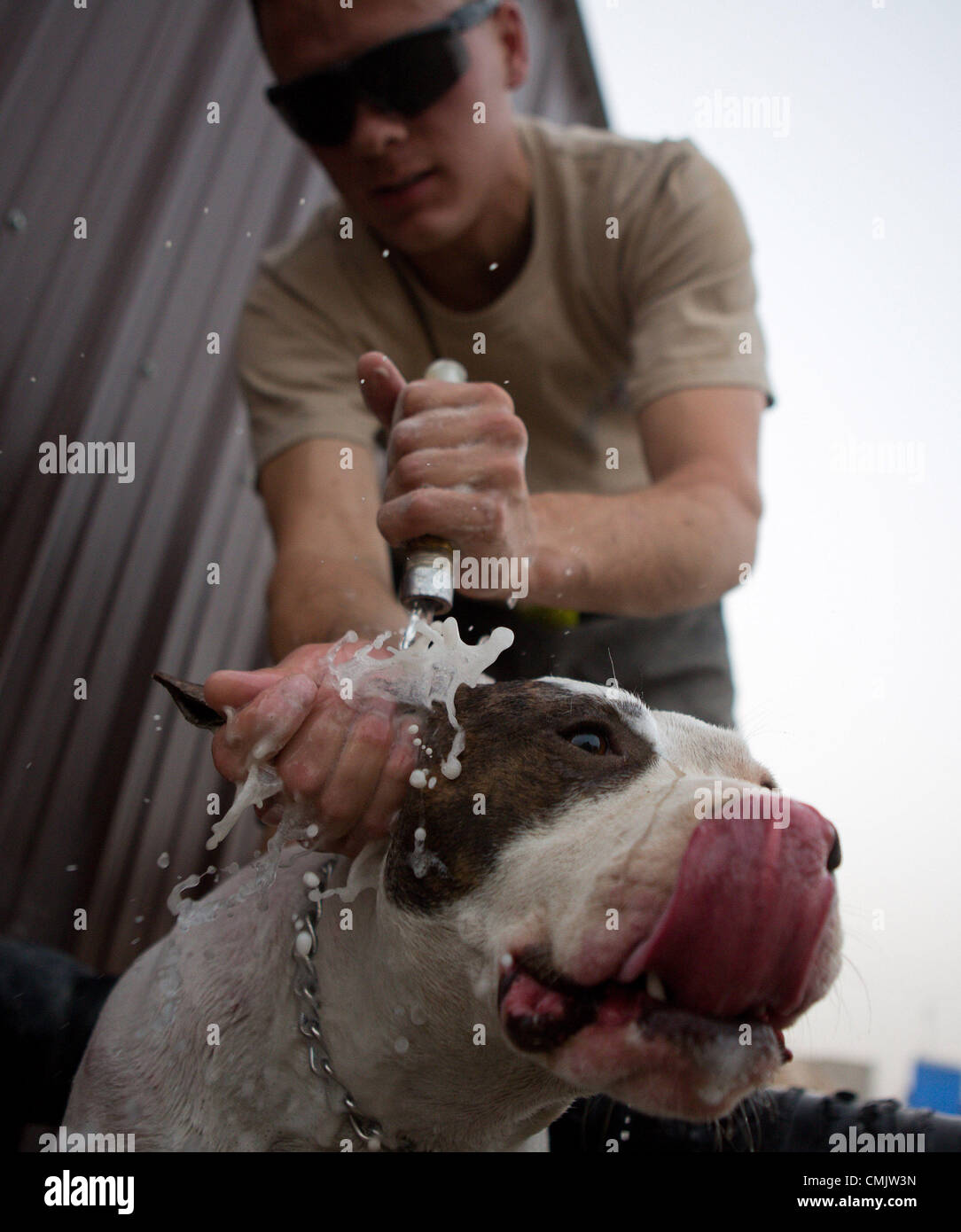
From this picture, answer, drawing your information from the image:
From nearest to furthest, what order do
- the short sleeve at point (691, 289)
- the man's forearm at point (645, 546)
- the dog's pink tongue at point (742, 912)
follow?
the dog's pink tongue at point (742, 912)
the man's forearm at point (645, 546)
the short sleeve at point (691, 289)

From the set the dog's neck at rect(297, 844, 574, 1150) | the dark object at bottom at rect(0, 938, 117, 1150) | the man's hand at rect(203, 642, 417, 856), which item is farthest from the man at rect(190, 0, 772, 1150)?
the dark object at bottom at rect(0, 938, 117, 1150)

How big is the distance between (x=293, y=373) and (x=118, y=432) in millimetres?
408

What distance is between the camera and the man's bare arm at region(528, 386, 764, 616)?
1132 mm

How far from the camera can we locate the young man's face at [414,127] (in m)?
1.32

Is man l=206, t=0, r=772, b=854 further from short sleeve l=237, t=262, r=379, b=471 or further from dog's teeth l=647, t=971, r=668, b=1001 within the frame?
dog's teeth l=647, t=971, r=668, b=1001

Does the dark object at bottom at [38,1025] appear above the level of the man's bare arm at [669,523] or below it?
below

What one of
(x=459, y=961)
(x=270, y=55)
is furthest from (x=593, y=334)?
(x=459, y=961)

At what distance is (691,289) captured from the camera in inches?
59.4

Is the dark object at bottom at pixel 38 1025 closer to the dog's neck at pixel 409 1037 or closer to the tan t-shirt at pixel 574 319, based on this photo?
the dog's neck at pixel 409 1037

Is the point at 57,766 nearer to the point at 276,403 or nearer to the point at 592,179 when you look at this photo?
the point at 276,403

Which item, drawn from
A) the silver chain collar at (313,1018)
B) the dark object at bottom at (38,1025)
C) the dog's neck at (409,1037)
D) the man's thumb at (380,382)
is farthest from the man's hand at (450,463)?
the dark object at bottom at (38,1025)

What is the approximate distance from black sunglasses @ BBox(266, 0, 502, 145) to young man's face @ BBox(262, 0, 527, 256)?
0.02 metres

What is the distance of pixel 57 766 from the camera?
5.52 ft
